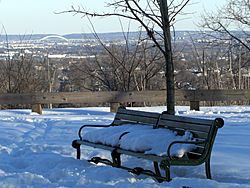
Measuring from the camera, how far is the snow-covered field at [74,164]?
243 inches

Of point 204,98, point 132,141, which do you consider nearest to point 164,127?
point 132,141

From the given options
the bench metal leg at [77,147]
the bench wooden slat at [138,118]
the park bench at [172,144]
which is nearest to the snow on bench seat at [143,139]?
the park bench at [172,144]

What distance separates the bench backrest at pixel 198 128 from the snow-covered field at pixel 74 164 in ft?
0.99

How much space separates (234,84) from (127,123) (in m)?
23.8

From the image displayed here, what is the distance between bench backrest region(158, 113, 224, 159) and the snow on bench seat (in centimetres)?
7

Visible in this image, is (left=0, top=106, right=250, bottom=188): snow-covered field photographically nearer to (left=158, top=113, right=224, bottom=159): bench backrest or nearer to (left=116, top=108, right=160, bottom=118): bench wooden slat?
(left=158, top=113, right=224, bottom=159): bench backrest

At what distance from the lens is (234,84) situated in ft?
103

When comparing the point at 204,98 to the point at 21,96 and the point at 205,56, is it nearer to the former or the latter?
the point at 21,96

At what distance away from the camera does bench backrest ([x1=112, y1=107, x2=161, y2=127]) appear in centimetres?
764

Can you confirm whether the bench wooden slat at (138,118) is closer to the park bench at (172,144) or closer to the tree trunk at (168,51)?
the park bench at (172,144)

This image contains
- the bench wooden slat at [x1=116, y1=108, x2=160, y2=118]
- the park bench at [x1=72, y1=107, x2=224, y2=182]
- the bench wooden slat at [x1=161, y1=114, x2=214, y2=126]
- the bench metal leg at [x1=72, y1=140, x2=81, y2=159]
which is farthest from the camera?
the bench metal leg at [x1=72, y1=140, x2=81, y2=159]

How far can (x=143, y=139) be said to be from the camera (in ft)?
22.1

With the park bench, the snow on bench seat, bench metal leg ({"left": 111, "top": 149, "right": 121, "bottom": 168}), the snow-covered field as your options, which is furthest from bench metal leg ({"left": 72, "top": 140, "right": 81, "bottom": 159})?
bench metal leg ({"left": 111, "top": 149, "right": 121, "bottom": 168})

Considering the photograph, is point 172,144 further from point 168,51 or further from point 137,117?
point 168,51
